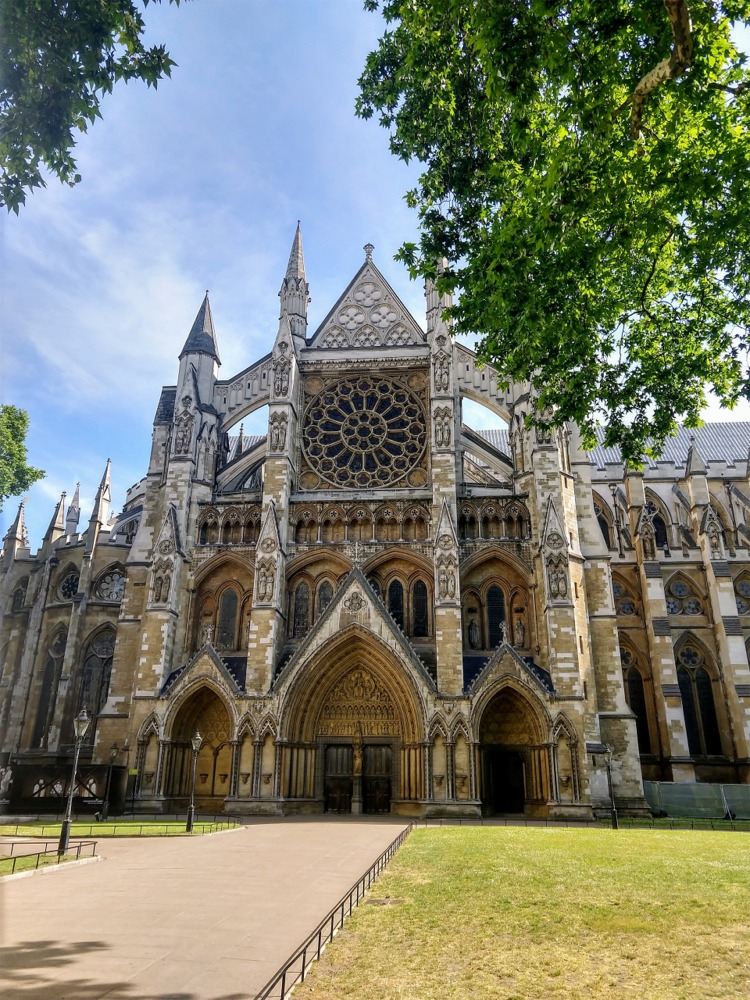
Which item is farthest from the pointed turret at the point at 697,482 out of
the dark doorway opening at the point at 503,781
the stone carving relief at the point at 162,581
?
the stone carving relief at the point at 162,581

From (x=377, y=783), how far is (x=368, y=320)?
72.2 ft

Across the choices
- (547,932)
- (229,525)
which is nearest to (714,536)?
(229,525)

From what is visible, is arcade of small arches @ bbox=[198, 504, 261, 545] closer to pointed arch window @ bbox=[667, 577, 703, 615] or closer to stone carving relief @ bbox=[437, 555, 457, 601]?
stone carving relief @ bbox=[437, 555, 457, 601]

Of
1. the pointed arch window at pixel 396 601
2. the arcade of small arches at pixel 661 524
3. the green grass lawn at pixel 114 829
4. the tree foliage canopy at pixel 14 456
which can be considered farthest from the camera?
the arcade of small arches at pixel 661 524

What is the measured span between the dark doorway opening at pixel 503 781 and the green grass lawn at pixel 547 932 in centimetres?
1323

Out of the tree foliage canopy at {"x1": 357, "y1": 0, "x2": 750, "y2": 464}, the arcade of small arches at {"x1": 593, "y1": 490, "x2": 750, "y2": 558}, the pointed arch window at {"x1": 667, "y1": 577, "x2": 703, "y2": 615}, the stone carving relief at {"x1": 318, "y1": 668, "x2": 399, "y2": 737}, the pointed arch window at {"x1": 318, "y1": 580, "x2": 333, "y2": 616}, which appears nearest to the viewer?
the tree foliage canopy at {"x1": 357, "y1": 0, "x2": 750, "y2": 464}

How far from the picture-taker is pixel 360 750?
91.8 ft

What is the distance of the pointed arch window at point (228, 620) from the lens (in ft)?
99.7

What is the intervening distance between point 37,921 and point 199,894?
247 centimetres

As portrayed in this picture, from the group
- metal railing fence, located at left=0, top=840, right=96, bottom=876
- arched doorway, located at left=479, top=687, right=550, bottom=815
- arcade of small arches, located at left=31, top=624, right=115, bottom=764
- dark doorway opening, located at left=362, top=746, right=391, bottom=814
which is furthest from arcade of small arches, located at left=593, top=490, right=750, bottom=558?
metal railing fence, located at left=0, top=840, right=96, bottom=876

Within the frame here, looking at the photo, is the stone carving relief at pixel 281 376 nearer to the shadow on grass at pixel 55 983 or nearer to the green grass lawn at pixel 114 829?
the green grass lawn at pixel 114 829

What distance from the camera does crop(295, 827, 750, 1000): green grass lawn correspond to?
263 inches

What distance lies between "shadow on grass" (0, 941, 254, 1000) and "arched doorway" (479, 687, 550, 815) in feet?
69.9

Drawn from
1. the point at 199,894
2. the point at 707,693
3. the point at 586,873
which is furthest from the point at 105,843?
the point at 707,693
